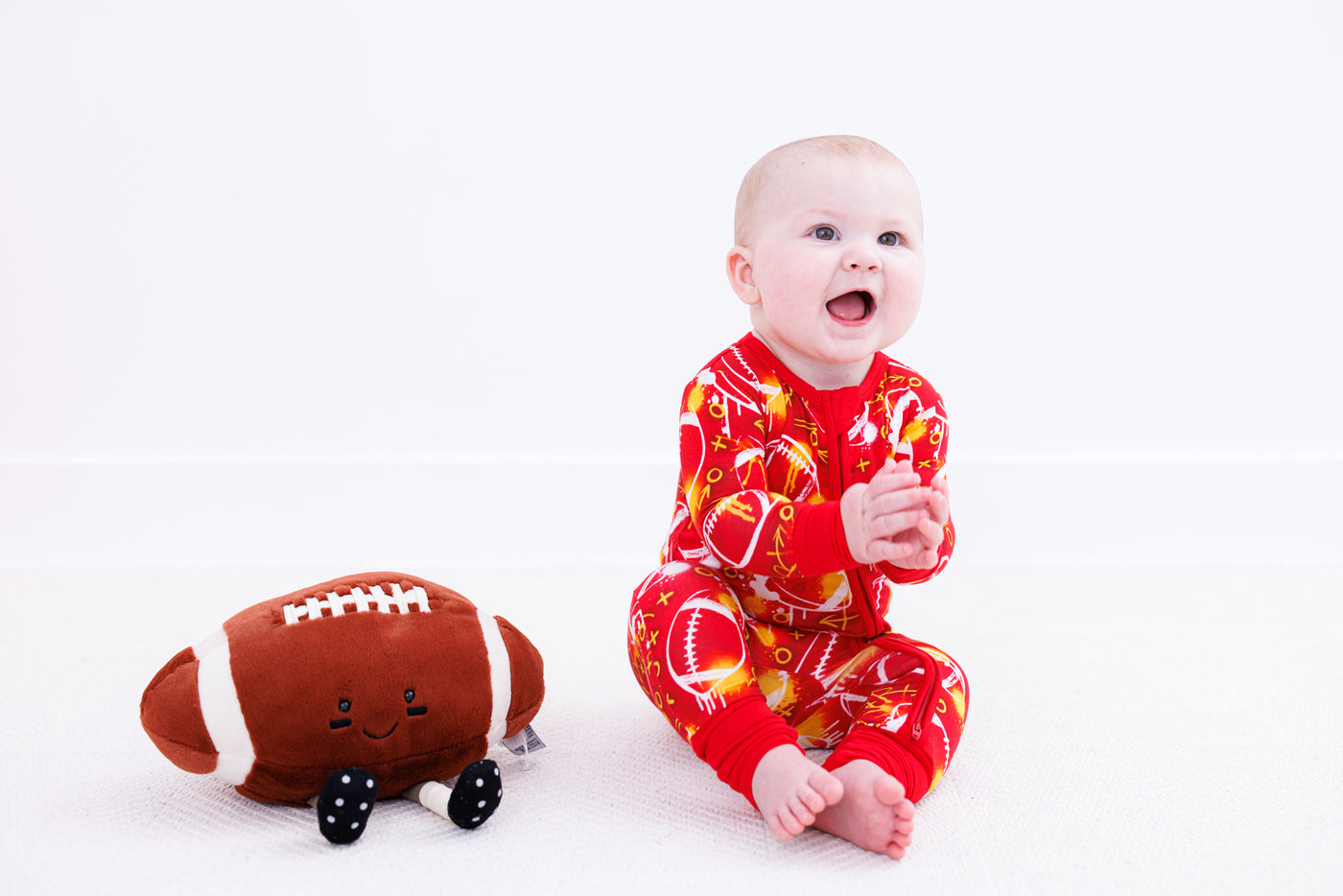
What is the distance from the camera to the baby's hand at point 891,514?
2.24 ft

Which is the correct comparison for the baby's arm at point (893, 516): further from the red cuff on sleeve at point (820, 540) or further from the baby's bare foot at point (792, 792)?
the baby's bare foot at point (792, 792)

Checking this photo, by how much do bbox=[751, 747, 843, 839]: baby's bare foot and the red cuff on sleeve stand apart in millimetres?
128

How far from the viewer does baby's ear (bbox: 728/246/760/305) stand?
876 mm

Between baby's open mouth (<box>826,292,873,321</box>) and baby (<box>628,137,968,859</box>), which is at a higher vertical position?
baby's open mouth (<box>826,292,873,321</box>)

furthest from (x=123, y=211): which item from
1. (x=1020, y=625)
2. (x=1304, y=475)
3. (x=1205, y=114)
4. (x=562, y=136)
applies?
(x=1304, y=475)

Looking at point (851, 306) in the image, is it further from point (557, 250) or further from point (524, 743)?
point (557, 250)

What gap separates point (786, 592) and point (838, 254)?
27cm

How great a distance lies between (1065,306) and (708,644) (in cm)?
114

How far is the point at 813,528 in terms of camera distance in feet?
2.43

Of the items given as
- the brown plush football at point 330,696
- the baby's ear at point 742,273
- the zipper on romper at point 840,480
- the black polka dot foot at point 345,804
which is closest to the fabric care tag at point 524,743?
the brown plush football at point 330,696

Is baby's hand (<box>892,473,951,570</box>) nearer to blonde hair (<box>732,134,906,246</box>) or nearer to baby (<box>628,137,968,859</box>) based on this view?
baby (<box>628,137,968,859</box>)

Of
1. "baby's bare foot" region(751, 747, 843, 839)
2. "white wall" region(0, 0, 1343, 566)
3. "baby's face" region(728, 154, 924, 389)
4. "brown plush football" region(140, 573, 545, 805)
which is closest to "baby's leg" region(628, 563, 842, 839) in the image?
"baby's bare foot" region(751, 747, 843, 839)

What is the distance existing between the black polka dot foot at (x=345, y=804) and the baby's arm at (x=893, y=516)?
0.35 metres

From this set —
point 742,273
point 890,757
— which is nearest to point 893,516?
point 890,757
